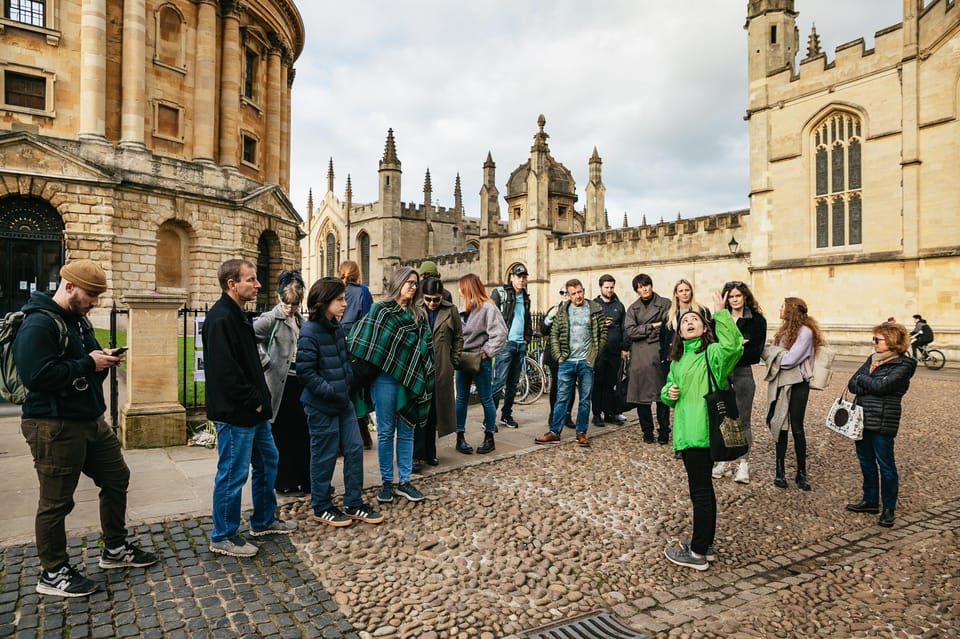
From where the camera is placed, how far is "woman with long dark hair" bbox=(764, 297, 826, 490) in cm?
518

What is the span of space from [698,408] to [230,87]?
25.1 metres

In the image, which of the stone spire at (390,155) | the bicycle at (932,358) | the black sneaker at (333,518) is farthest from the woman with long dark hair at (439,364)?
the stone spire at (390,155)

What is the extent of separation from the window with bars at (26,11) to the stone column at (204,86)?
15.9 feet

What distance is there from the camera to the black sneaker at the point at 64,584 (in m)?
3.02

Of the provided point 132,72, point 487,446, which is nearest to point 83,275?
point 487,446

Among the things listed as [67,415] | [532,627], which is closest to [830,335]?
[532,627]

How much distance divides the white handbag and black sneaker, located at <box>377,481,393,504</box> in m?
3.69

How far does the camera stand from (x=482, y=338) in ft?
20.4

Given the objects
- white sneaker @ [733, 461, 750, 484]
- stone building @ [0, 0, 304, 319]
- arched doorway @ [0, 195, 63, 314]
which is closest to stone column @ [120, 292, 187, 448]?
white sneaker @ [733, 461, 750, 484]

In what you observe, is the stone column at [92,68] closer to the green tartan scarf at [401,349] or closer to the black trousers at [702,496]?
the green tartan scarf at [401,349]

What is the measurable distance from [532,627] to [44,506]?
274cm

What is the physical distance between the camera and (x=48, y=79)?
1862cm

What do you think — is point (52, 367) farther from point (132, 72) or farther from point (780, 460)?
point (132, 72)

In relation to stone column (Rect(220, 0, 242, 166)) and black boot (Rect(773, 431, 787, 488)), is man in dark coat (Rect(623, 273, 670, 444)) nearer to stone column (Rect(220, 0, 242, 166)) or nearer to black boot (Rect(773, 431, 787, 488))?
black boot (Rect(773, 431, 787, 488))
